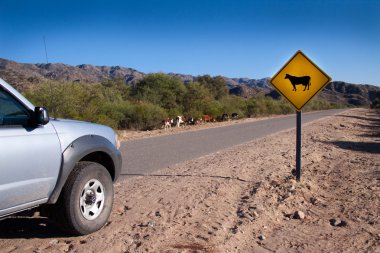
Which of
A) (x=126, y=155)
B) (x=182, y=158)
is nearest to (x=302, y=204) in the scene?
(x=182, y=158)

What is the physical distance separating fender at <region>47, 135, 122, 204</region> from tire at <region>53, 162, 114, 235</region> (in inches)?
4.3

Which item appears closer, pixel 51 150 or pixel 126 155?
pixel 51 150

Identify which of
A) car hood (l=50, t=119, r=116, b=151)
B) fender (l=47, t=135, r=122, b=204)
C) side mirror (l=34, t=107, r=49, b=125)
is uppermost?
side mirror (l=34, t=107, r=49, b=125)

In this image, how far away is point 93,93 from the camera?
86.4ft

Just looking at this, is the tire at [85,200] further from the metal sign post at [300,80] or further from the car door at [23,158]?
the metal sign post at [300,80]

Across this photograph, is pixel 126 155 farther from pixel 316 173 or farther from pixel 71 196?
pixel 71 196

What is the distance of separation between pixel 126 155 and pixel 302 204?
23.0 ft

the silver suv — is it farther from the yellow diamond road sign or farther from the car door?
the yellow diamond road sign

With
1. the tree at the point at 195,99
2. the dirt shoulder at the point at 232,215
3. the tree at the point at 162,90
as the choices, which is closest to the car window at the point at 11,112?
the dirt shoulder at the point at 232,215

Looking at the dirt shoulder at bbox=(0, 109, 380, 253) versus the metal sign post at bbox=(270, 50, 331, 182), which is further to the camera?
the metal sign post at bbox=(270, 50, 331, 182)

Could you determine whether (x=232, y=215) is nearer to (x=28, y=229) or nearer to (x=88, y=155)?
(x=88, y=155)

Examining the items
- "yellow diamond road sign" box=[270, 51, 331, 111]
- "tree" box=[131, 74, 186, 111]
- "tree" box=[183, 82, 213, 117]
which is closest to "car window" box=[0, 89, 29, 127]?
"yellow diamond road sign" box=[270, 51, 331, 111]

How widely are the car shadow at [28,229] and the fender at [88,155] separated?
628mm

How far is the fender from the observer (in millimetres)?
4801
